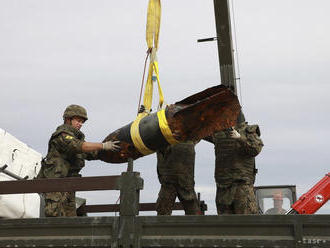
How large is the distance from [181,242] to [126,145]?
161cm

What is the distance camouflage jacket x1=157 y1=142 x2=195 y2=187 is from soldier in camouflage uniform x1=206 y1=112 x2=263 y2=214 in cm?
34

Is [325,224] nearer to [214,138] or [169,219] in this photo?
[169,219]

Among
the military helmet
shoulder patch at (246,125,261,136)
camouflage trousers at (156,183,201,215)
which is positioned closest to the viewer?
the military helmet

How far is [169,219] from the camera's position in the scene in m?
3.18

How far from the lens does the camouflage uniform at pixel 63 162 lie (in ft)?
15.4

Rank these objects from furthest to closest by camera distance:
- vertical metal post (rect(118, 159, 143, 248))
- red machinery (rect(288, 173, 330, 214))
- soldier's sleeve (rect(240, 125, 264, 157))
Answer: soldier's sleeve (rect(240, 125, 264, 157))
red machinery (rect(288, 173, 330, 214))
vertical metal post (rect(118, 159, 143, 248))

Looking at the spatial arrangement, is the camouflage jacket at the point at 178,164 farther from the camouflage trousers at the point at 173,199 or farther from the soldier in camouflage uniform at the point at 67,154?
the soldier in camouflage uniform at the point at 67,154

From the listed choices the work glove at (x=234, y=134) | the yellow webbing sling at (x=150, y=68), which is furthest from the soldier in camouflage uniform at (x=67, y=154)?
the work glove at (x=234, y=134)

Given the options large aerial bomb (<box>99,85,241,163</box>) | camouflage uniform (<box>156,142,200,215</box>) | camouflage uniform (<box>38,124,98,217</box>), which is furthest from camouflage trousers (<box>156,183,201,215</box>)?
large aerial bomb (<box>99,85,241,163</box>)

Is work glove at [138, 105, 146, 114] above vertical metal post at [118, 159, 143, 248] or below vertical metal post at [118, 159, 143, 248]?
above

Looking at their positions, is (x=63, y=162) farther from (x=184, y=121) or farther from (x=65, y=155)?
(x=184, y=121)

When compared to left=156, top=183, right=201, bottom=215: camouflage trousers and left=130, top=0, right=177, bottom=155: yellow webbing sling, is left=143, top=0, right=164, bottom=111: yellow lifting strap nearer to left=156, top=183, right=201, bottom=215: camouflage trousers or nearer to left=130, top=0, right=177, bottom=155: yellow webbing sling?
left=130, top=0, right=177, bottom=155: yellow webbing sling

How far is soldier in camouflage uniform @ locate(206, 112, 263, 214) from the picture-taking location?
17.4 feet

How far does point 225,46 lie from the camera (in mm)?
6051
